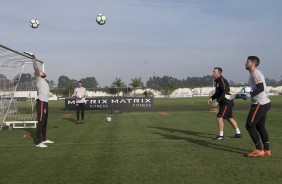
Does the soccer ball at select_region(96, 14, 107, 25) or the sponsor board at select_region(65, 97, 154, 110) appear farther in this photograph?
the sponsor board at select_region(65, 97, 154, 110)

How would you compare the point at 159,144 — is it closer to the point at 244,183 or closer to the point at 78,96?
the point at 244,183

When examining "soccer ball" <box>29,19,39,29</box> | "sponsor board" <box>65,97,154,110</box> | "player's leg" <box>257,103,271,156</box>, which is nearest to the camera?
"player's leg" <box>257,103,271,156</box>

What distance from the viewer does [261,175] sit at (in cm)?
582

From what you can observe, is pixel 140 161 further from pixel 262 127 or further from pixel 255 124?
pixel 262 127

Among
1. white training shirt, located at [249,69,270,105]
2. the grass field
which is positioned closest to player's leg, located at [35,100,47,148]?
the grass field

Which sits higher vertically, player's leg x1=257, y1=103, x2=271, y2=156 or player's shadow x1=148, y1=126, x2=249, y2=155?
player's leg x1=257, y1=103, x2=271, y2=156

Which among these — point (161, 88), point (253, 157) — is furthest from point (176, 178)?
point (161, 88)

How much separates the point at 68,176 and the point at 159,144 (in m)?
3.73

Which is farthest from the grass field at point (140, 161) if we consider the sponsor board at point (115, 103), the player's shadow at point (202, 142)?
the sponsor board at point (115, 103)

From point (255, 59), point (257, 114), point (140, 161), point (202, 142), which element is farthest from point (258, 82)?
point (140, 161)

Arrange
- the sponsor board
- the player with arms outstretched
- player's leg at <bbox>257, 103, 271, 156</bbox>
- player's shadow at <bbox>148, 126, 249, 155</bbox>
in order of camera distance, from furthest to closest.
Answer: the sponsor board → the player with arms outstretched → player's shadow at <bbox>148, 126, 249, 155</bbox> → player's leg at <bbox>257, 103, 271, 156</bbox>

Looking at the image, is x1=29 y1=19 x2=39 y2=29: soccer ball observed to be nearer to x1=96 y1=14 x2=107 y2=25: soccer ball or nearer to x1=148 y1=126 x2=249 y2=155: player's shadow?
x1=96 y1=14 x2=107 y2=25: soccer ball

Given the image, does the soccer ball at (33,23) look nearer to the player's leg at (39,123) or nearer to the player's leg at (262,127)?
the player's leg at (39,123)

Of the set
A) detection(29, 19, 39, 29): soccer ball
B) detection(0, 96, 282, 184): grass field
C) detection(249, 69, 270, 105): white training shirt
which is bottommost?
detection(0, 96, 282, 184): grass field
